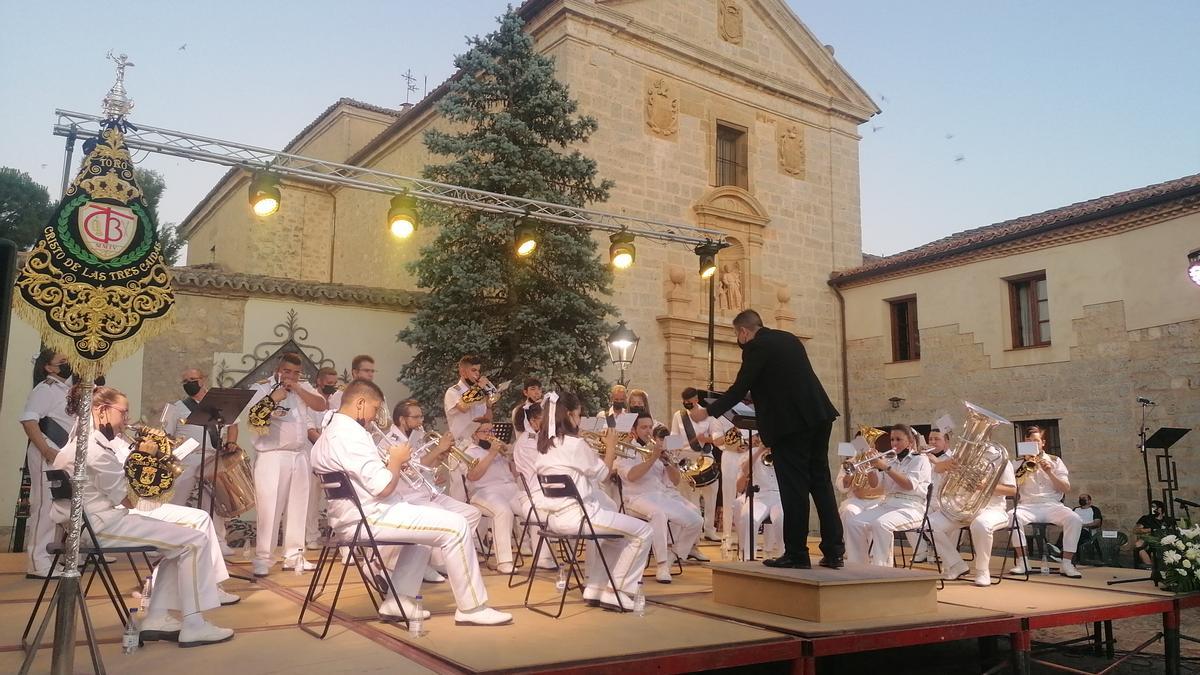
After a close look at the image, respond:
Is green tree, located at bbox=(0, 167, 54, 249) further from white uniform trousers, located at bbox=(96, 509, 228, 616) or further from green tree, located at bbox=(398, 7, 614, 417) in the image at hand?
white uniform trousers, located at bbox=(96, 509, 228, 616)

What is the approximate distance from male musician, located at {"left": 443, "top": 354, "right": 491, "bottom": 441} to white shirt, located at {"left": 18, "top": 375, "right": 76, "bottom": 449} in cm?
342

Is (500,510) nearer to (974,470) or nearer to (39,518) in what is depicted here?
(39,518)

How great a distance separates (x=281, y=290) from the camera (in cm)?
1488

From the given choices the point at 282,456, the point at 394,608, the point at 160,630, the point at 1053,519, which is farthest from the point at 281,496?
the point at 1053,519

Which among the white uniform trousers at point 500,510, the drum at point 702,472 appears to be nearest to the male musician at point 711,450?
the drum at point 702,472

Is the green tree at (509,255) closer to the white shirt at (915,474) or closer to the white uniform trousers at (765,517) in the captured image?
the white uniform trousers at (765,517)

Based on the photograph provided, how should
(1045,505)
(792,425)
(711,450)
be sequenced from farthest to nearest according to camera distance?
(711,450) < (1045,505) < (792,425)

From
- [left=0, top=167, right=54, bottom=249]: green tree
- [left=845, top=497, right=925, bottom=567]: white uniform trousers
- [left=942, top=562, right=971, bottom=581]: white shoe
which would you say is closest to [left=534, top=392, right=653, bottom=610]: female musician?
[left=845, top=497, right=925, bottom=567]: white uniform trousers

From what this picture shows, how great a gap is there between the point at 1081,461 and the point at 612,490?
1127cm

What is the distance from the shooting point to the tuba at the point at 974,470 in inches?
347

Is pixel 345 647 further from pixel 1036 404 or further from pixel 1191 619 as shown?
pixel 1036 404

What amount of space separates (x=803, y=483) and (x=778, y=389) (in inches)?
29.2

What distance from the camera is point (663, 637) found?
226 inches

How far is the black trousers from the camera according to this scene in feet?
22.5
